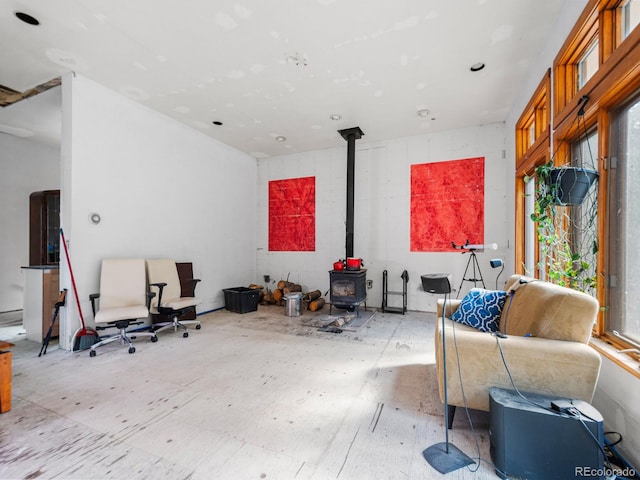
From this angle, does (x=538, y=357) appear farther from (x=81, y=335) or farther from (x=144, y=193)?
(x=144, y=193)

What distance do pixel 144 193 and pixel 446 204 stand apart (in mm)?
4790

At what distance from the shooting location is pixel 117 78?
349 centimetres

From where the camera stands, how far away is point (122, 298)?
3586mm

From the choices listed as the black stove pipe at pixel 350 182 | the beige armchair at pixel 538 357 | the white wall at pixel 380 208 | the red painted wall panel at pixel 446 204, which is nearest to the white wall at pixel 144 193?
the white wall at pixel 380 208

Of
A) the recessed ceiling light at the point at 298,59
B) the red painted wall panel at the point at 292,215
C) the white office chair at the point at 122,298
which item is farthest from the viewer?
the red painted wall panel at the point at 292,215

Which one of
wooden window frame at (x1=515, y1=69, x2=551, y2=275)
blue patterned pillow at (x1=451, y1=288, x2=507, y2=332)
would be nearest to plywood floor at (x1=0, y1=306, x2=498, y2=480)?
blue patterned pillow at (x1=451, y1=288, x2=507, y2=332)

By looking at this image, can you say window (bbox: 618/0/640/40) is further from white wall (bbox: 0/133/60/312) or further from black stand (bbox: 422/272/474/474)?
white wall (bbox: 0/133/60/312)

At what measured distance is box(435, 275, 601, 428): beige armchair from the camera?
1567 mm

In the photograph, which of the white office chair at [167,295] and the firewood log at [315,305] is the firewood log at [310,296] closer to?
the firewood log at [315,305]

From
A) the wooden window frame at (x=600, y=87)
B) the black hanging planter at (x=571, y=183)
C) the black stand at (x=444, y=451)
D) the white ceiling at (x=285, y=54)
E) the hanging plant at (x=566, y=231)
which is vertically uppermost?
the white ceiling at (x=285, y=54)

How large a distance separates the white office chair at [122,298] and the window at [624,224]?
4110 millimetres

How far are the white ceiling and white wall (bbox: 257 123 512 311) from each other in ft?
2.13

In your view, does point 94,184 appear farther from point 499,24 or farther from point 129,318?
point 499,24

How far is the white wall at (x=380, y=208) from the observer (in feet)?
15.7
